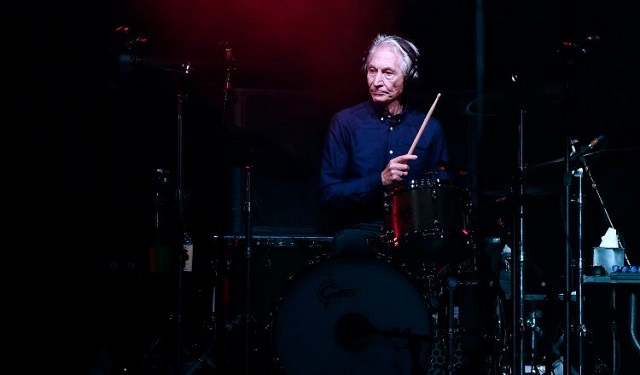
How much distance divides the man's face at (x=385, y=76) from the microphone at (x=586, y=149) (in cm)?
135

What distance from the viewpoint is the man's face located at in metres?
5.11

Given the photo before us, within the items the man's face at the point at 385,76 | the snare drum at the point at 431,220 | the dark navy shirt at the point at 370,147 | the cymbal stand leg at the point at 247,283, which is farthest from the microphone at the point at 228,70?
the snare drum at the point at 431,220

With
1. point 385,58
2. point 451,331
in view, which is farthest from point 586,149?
point 385,58

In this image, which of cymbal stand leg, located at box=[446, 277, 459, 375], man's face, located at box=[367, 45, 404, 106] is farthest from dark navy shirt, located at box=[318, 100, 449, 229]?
cymbal stand leg, located at box=[446, 277, 459, 375]

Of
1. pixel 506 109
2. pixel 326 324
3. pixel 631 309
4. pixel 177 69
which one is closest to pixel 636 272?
pixel 631 309

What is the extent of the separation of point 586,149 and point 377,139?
4.64 feet

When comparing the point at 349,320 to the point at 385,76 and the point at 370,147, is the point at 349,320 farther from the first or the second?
the point at 385,76

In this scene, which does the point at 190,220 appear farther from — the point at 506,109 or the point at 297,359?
the point at 506,109

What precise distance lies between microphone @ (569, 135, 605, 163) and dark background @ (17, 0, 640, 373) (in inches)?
5.0

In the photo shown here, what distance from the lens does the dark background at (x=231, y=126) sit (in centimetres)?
455

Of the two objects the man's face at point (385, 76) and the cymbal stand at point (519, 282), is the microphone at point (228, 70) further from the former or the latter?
the cymbal stand at point (519, 282)

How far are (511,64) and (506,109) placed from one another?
1664mm

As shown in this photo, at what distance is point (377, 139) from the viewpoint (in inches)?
200

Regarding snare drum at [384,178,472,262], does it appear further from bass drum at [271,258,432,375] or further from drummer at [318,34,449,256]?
drummer at [318,34,449,256]
